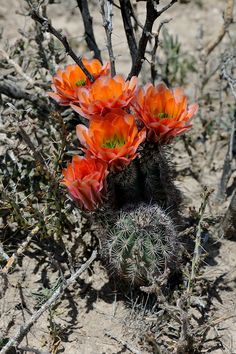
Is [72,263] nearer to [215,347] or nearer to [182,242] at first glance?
[182,242]

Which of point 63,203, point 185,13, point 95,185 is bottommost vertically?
point 63,203

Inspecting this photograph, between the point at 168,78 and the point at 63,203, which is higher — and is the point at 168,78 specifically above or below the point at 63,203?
above

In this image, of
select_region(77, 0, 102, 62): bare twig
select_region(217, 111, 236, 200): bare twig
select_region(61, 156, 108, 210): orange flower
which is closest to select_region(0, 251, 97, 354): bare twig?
select_region(61, 156, 108, 210): orange flower

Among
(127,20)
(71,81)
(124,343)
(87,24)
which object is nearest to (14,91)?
(87,24)

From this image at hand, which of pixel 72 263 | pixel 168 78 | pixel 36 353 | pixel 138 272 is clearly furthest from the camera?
pixel 168 78

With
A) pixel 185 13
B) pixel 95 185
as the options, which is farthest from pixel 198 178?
pixel 185 13

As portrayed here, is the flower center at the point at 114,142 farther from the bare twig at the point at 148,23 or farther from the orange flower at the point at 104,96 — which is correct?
the bare twig at the point at 148,23

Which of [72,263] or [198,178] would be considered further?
[198,178]
